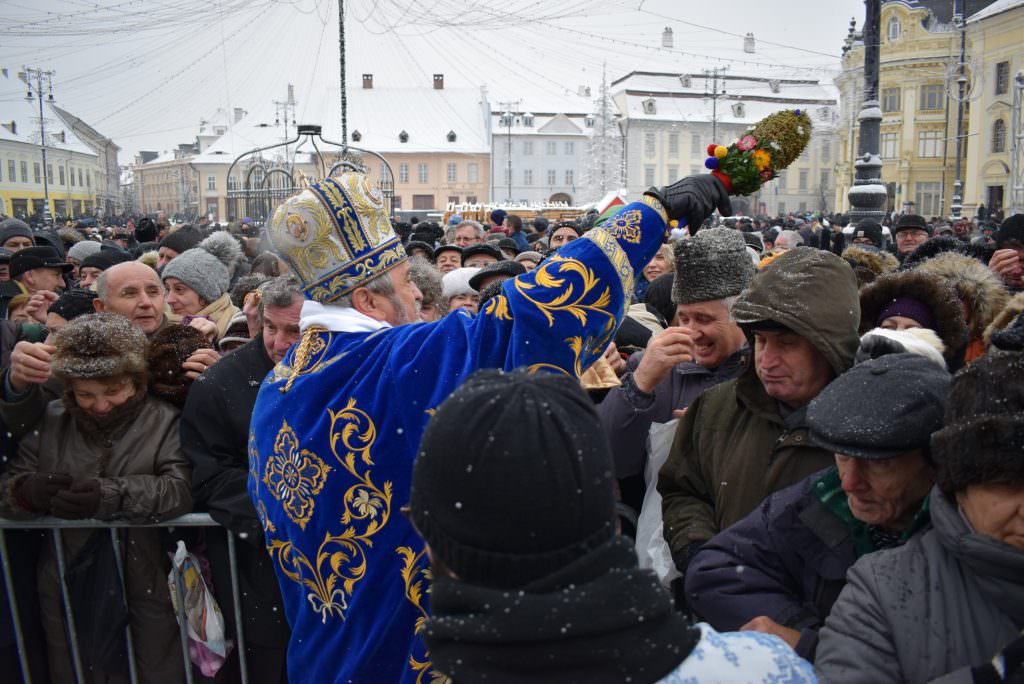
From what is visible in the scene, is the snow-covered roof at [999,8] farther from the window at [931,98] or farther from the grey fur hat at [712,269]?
the grey fur hat at [712,269]

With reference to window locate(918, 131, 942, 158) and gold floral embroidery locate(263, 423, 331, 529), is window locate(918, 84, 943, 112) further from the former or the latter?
gold floral embroidery locate(263, 423, 331, 529)

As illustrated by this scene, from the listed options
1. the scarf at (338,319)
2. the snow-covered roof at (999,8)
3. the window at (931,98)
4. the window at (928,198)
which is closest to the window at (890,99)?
the window at (931,98)

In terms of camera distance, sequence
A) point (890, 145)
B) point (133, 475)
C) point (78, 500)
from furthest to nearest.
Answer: point (890, 145), point (133, 475), point (78, 500)

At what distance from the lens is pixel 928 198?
5228 centimetres

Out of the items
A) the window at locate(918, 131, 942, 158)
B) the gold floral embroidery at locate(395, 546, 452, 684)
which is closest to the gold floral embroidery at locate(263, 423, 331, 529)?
the gold floral embroidery at locate(395, 546, 452, 684)

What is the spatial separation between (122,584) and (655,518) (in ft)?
7.01

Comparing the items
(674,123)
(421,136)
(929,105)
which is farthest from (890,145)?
(421,136)

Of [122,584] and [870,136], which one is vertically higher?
[870,136]

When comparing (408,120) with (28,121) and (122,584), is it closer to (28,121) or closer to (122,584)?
(28,121)

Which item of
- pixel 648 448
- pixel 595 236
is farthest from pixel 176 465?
pixel 595 236

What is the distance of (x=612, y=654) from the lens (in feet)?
3.66

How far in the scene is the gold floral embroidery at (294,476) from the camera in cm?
216

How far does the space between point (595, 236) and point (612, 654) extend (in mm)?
1142

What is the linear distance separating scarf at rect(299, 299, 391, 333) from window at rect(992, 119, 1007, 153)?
47640 mm
